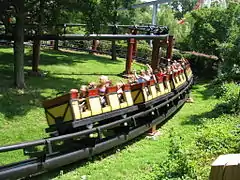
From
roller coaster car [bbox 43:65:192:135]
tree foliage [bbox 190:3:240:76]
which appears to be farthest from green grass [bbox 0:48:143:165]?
tree foliage [bbox 190:3:240:76]

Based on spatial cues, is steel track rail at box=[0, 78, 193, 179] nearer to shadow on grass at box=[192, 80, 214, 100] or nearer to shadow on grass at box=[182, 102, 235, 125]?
shadow on grass at box=[182, 102, 235, 125]

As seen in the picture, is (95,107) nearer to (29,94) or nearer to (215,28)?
(29,94)

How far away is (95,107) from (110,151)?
1.14 m

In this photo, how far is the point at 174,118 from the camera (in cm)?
1304

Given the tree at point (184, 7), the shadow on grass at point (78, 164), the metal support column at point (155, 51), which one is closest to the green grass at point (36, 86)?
the shadow on grass at point (78, 164)

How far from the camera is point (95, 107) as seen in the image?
337 inches

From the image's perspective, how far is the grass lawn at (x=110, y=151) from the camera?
7340mm

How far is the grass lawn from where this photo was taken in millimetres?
7340

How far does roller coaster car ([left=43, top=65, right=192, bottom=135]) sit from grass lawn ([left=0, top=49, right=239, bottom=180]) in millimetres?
816

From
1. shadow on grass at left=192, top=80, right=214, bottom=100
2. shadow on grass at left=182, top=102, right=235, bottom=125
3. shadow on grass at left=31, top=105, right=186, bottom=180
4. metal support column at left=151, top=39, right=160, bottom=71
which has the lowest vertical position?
shadow on grass at left=192, top=80, right=214, bottom=100

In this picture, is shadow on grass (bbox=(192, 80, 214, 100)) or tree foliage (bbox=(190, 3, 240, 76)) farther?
tree foliage (bbox=(190, 3, 240, 76))

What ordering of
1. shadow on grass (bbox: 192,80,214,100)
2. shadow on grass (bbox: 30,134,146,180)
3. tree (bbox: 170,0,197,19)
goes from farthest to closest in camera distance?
tree (bbox: 170,0,197,19) → shadow on grass (bbox: 192,80,214,100) → shadow on grass (bbox: 30,134,146,180)

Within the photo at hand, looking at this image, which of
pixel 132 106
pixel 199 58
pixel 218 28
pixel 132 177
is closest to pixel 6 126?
pixel 132 106

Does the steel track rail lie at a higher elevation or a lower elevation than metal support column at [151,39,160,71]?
lower
